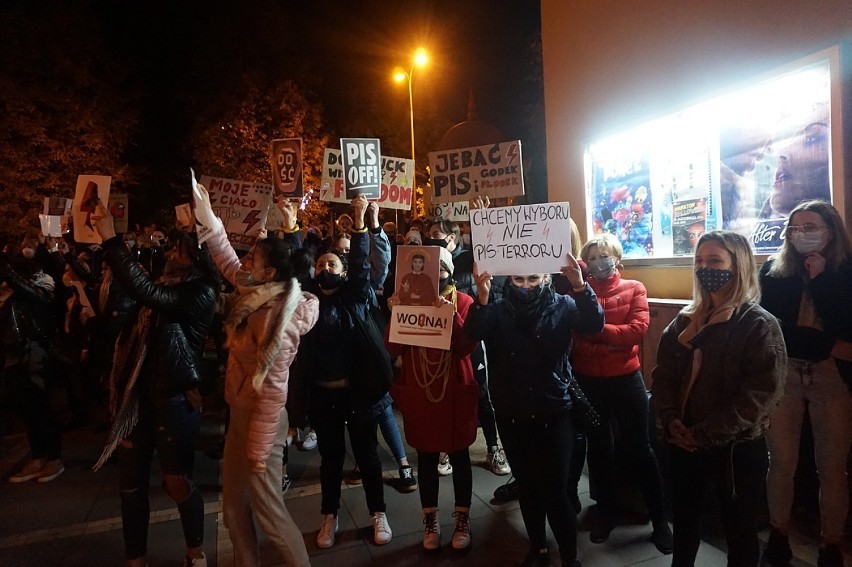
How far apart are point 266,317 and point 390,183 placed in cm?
361

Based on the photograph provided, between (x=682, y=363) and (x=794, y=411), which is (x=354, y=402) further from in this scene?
(x=794, y=411)

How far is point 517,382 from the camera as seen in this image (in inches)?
132

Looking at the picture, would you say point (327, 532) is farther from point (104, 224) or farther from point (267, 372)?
point (104, 224)

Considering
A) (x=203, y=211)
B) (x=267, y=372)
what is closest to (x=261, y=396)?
(x=267, y=372)

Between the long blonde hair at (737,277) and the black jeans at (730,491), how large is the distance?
0.74 m

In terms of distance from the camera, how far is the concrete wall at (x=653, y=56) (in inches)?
175

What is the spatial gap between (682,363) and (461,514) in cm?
188

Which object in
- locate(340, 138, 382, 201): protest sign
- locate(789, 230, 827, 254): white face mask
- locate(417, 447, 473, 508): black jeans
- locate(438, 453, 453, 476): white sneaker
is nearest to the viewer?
locate(789, 230, 827, 254): white face mask

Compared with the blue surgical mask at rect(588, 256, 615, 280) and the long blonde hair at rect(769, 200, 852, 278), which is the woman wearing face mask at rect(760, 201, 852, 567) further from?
the blue surgical mask at rect(588, 256, 615, 280)

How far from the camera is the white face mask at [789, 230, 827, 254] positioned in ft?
11.0

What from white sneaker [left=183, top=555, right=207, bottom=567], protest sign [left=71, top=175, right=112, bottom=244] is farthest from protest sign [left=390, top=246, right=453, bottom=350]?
protest sign [left=71, top=175, right=112, bottom=244]

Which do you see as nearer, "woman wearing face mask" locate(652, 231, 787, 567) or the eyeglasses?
"woman wearing face mask" locate(652, 231, 787, 567)

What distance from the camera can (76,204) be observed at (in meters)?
3.89

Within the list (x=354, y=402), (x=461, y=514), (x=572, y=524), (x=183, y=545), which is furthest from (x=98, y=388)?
(x=572, y=524)
